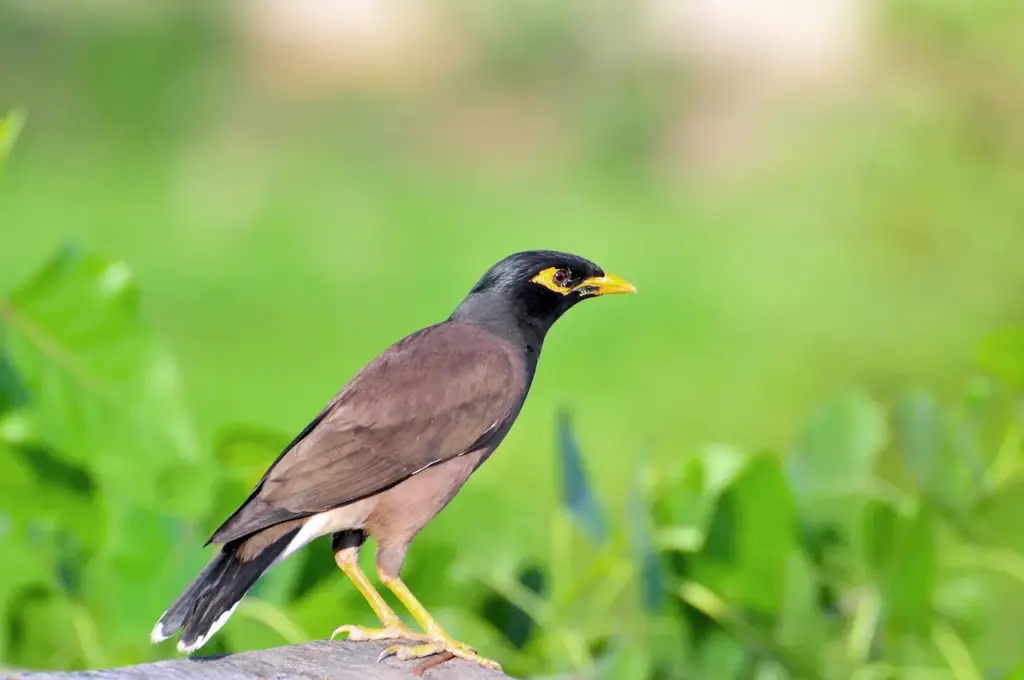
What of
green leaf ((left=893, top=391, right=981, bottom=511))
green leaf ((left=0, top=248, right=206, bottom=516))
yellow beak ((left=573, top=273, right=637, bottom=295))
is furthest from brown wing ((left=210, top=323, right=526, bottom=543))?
green leaf ((left=893, top=391, right=981, bottom=511))

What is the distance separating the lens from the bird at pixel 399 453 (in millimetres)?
1364

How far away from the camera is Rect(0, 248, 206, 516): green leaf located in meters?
1.60

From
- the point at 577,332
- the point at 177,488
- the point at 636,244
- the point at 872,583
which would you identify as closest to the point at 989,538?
the point at 872,583

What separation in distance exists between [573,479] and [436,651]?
0.99 ft

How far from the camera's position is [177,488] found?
64.0 inches

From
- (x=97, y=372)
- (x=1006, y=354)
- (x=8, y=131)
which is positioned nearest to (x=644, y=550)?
(x=1006, y=354)

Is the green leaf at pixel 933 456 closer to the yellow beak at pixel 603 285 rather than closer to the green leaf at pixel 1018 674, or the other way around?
the green leaf at pixel 1018 674

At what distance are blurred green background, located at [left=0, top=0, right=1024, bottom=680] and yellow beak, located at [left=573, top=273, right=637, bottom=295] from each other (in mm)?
187

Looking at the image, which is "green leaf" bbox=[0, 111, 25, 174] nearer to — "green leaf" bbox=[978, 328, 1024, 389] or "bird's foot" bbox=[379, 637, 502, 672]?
"bird's foot" bbox=[379, 637, 502, 672]

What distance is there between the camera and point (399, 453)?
4.82 feet

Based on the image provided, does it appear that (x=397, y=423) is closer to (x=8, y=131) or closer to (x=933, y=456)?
(x=8, y=131)

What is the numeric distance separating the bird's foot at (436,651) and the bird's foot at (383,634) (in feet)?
0.09

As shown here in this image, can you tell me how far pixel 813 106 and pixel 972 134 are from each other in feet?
2.65

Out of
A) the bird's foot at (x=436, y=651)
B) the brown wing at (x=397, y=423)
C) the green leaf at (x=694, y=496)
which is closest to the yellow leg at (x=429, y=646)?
the bird's foot at (x=436, y=651)
